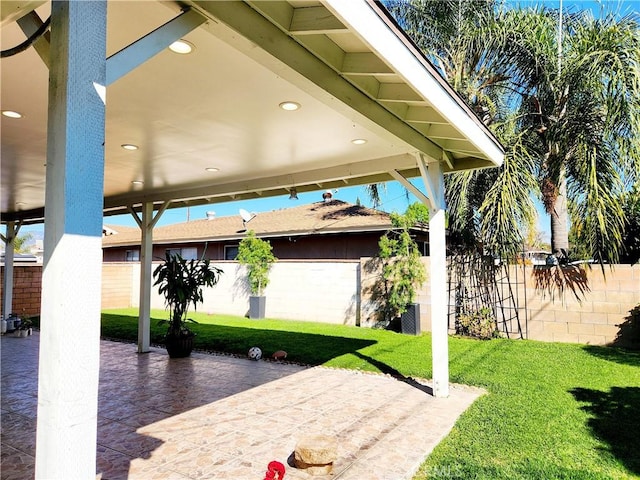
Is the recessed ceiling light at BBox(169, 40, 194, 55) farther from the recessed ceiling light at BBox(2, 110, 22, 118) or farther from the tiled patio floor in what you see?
the tiled patio floor

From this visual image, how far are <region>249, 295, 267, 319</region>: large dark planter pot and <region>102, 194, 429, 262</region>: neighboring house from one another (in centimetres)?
222

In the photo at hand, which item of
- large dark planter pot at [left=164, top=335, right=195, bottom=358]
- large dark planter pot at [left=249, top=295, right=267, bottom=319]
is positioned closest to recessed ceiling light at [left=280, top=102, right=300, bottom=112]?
large dark planter pot at [left=164, top=335, right=195, bottom=358]

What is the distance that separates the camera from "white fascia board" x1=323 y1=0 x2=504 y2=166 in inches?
89.0

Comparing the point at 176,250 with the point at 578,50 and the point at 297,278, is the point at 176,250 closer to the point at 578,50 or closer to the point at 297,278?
the point at 297,278

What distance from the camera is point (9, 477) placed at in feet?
9.30

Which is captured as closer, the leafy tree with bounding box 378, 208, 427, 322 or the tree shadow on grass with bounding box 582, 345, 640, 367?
the tree shadow on grass with bounding box 582, 345, 640, 367

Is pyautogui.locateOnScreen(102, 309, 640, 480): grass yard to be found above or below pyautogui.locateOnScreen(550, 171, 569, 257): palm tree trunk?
below

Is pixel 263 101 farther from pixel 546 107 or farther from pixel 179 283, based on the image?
pixel 546 107

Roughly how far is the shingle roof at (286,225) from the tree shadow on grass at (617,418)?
6644 millimetres

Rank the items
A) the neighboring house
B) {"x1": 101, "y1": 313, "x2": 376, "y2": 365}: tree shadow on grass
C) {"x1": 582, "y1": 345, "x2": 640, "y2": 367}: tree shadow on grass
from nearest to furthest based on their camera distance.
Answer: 1. {"x1": 582, "y1": 345, "x2": 640, "y2": 367}: tree shadow on grass
2. {"x1": 101, "y1": 313, "x2": 376, "y2": 365}: tree shadow on grass
3. the neighboring house

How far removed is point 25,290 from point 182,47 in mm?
12754

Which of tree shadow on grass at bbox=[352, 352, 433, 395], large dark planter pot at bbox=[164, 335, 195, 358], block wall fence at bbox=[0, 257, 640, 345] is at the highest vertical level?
block wall fence at bbox=[0, 257, 640, 345]

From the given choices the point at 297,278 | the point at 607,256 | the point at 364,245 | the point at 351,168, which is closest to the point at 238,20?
the point at 351,168

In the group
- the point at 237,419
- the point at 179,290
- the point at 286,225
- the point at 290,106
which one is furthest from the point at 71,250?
the point at 286,225
